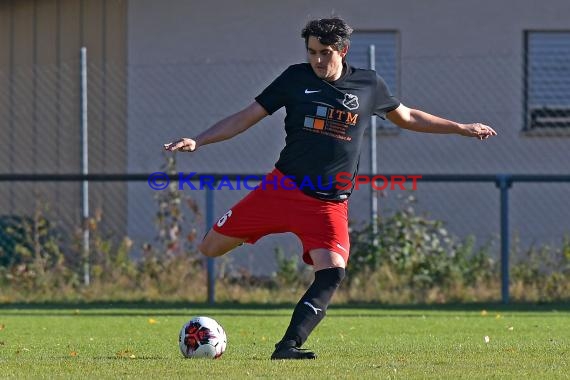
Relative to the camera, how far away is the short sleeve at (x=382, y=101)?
791cm

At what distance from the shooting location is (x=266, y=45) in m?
15.9

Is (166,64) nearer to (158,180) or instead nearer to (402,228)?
(158,180)

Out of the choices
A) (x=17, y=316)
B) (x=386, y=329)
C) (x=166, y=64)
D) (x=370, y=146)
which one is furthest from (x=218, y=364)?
(x=166, y=64)

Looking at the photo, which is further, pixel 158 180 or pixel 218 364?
pixel 158 180

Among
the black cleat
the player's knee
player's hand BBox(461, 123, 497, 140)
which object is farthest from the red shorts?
player's hand BBox(461, 123, 497, 140)

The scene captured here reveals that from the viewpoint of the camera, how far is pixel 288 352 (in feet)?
23.6

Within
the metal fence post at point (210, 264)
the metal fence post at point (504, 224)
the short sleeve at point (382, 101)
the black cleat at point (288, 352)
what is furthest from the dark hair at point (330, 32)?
the metal fence post at point (504, 224)

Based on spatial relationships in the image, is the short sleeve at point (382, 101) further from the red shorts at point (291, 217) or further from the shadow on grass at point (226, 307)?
the shadow on grass at point (226, 307)

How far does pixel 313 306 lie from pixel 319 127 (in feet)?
3.44

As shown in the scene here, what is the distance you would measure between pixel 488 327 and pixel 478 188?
5.75 metres

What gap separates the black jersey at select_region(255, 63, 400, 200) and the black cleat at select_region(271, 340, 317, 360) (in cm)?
92

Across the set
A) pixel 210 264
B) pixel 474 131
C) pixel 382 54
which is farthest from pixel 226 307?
pixel 474 131

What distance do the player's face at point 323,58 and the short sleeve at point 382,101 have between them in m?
0.38

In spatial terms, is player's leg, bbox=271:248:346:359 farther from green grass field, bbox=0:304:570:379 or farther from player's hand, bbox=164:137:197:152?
player's hand, bbox=164:137:197:152
